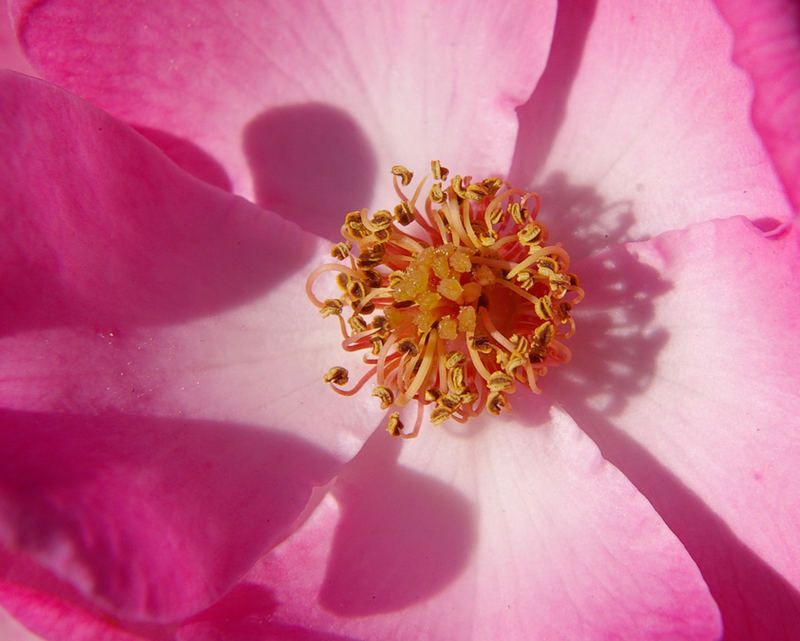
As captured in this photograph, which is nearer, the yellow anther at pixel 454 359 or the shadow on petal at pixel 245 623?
the shadow on petal at pixel 245 623

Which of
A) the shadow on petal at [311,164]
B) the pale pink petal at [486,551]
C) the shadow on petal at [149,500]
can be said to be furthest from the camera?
the shadow on petal at [311,164]

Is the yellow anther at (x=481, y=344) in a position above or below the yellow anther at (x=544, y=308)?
below

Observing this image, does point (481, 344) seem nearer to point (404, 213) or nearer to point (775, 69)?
point (404, 213)

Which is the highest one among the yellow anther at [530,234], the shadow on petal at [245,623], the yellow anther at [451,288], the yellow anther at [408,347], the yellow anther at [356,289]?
the yellow anther at [530,234]

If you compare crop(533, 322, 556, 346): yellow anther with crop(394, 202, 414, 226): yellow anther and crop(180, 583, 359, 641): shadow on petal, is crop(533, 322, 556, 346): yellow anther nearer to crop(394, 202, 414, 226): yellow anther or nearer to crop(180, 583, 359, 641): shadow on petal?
crop(394, 202, 414, 226): yellow anther

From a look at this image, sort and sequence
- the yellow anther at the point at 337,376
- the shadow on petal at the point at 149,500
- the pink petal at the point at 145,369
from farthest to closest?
the yellow anther at the point at 337,376 → the pink petal at the point at 145,369 → the shadow on petal at the point at 149,500

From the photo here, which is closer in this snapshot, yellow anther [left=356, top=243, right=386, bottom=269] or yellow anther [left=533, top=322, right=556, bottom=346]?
yellow anther [left=533, top=322, right=556, bottom=346]

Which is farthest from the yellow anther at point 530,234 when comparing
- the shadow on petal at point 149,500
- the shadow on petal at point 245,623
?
the shadow on petal at point 245,623

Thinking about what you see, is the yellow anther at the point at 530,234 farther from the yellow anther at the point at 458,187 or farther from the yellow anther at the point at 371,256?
the yellow anther at the point at 371,256

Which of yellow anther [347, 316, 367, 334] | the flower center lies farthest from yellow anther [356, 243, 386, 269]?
yellow anther [347, 316, 367, 334]
